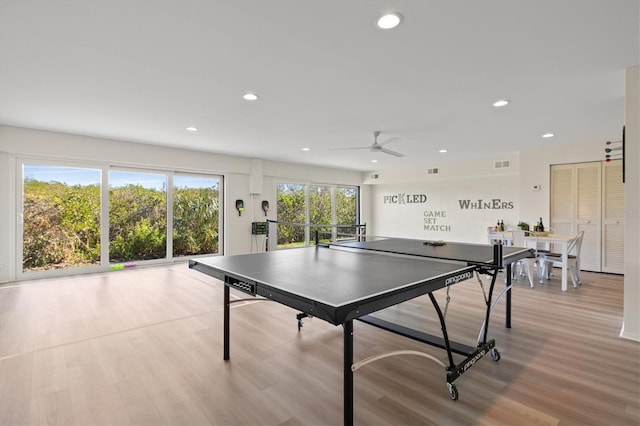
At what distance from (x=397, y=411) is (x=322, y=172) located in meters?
7.66

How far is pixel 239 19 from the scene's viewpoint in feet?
6.83

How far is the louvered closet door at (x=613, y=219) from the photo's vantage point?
5.43m

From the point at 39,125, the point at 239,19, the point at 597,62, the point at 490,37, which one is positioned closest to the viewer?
the point at 239,19

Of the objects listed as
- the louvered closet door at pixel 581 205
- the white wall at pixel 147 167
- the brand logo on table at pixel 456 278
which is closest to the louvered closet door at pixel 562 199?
the louvered closet door at pixel 581 205

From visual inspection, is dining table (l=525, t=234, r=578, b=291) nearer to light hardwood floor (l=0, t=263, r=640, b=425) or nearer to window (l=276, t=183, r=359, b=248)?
light hardwood floor (l=0, t=263, r=640, b=425)

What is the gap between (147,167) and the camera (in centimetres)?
618

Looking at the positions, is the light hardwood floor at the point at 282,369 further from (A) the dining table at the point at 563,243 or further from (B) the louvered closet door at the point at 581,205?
(B) the louvered closet door at the point at 581,205

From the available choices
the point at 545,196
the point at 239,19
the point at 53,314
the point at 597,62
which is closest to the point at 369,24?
the point at 239,19

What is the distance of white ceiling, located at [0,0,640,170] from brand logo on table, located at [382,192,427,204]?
4.27 meters

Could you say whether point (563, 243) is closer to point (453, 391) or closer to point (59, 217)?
point (453, 391)

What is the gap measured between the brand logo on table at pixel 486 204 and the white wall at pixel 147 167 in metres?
3.61

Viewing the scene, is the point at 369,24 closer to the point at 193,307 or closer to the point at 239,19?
the point at 239,19

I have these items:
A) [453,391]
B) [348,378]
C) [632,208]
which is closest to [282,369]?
[348,378]

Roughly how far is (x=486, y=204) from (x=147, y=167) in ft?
26.1
